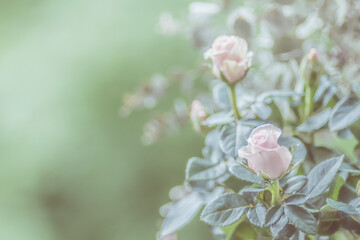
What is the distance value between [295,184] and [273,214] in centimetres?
5

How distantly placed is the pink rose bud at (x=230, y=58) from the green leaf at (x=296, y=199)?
166mm

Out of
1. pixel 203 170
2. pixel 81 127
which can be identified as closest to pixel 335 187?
pixel 203 170

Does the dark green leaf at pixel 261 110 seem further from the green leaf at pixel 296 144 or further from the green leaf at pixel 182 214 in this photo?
the green leaf at pixel 182 214

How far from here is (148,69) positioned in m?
1.29

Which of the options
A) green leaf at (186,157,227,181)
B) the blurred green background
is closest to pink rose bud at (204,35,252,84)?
green leaf at (186,157,227,181)

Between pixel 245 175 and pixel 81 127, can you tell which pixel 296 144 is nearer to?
pixel 245 175

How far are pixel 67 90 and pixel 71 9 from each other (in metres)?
0.25

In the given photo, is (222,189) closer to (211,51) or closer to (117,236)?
(211,51)

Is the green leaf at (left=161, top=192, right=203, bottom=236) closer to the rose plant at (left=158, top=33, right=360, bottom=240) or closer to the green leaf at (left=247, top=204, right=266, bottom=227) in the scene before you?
the rose plant at (left=158, top=33, right=360, bottom=240)

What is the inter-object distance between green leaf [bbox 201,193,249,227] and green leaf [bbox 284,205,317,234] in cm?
5

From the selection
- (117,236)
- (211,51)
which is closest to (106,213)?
(117,236)

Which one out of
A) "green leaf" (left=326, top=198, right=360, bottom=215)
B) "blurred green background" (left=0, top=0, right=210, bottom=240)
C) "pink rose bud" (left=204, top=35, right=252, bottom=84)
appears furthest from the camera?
"blurred green background" (left=0, top=0, right=210, bottom=240)

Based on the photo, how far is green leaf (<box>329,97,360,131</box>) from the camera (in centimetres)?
54

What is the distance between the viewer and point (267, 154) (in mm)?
458
